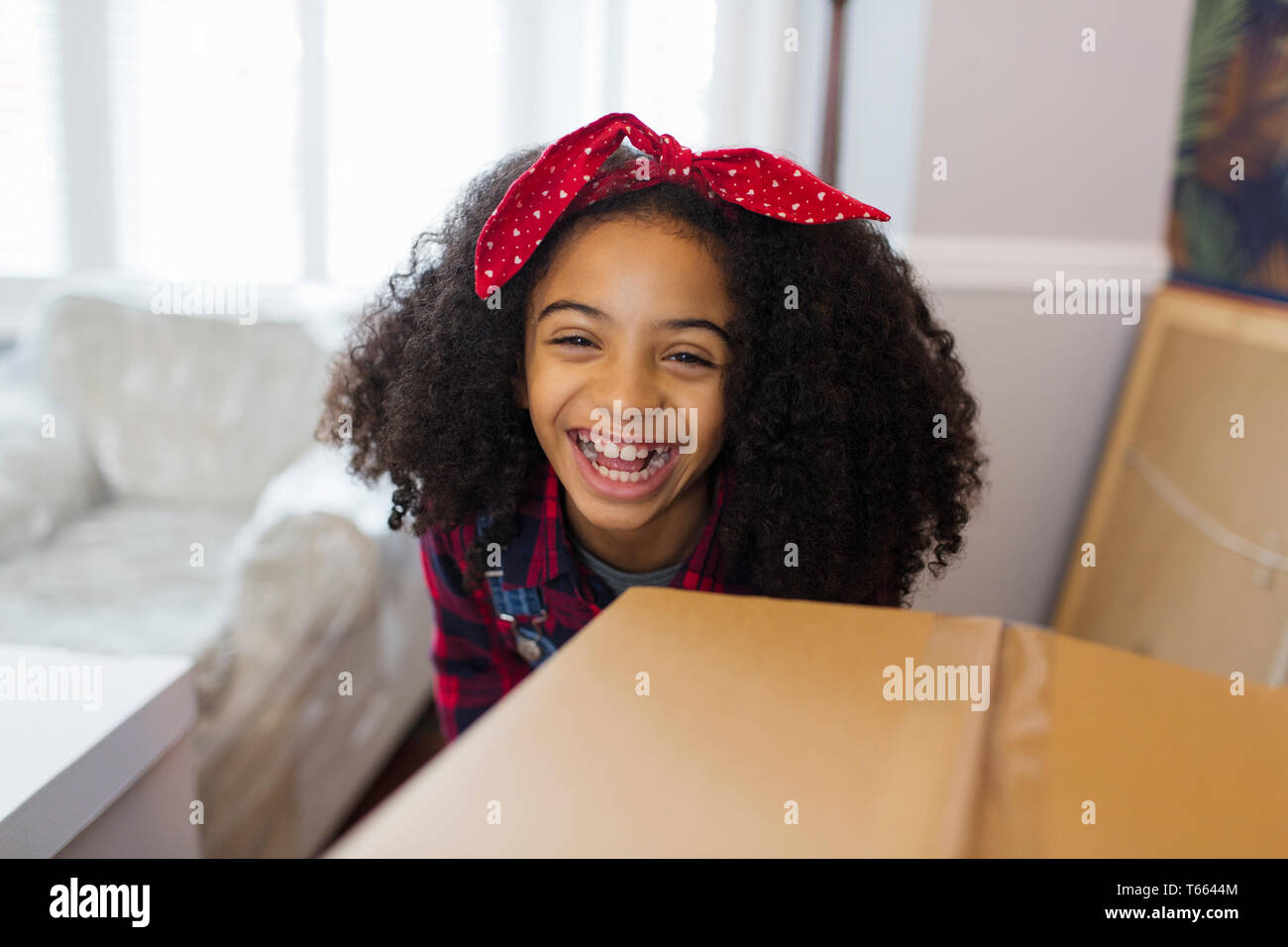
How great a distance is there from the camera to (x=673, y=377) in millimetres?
869

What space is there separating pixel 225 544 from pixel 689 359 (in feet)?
4.43

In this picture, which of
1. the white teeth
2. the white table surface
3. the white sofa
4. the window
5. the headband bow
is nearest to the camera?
the white table surface

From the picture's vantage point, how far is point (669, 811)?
319mm

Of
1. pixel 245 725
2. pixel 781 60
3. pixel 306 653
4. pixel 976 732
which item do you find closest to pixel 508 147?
pixel 781 60

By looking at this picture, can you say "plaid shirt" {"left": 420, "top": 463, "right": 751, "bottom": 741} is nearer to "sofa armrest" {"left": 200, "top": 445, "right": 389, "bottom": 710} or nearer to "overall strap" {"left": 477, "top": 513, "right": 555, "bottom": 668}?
"overall strap" {"left": 477, "top": 513, "right": 555, "bottom": 668}

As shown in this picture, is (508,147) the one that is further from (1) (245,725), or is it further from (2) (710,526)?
(2) (710,526)

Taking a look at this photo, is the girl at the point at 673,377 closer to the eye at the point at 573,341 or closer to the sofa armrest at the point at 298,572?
the eye at the point at 573,341

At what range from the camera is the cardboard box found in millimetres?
310

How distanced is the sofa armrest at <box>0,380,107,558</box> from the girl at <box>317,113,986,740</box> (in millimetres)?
1139

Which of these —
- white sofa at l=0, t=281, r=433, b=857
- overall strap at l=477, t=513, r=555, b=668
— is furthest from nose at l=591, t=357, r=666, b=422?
white sofa at l=0, t=281, r=433, b=857

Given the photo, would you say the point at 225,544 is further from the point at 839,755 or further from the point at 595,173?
the point at 839,755

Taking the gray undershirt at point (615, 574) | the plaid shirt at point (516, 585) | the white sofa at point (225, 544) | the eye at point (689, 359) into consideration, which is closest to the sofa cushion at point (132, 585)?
the white sofa at point (225, 544)

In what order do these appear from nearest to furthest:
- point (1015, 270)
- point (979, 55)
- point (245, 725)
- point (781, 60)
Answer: point (245, 725) < point (979, 55) < point (1015, 270) < point (781, 60)

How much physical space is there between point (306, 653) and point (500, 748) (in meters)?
1.32
